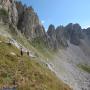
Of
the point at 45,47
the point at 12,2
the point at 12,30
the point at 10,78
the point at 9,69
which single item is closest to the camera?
the point at 10,78


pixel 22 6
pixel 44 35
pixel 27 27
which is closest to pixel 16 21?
pixel 27 27

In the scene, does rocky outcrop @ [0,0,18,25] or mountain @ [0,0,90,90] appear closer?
mountain @ [0,0,90,90]

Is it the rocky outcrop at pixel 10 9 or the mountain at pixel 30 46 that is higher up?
the rocky outcrop at pixel 10 9

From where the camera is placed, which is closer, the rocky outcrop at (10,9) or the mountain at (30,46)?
the mountain at (30,46)

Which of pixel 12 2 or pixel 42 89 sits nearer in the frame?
pixel 42 89

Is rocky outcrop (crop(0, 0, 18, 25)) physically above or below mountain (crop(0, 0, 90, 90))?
above

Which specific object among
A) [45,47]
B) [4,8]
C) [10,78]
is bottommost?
[10,78]

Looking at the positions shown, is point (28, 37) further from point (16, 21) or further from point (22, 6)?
point (22, 6)

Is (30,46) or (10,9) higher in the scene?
(10,9)

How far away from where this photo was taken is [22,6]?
14775 cm

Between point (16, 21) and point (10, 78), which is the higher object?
point (16, 21)

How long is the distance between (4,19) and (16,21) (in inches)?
675

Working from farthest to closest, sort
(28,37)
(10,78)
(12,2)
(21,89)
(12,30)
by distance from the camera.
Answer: (28,37) → (12,2) → (12,30) → (10,78) → (21,89)

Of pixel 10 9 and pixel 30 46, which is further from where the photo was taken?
pixel 10 9
